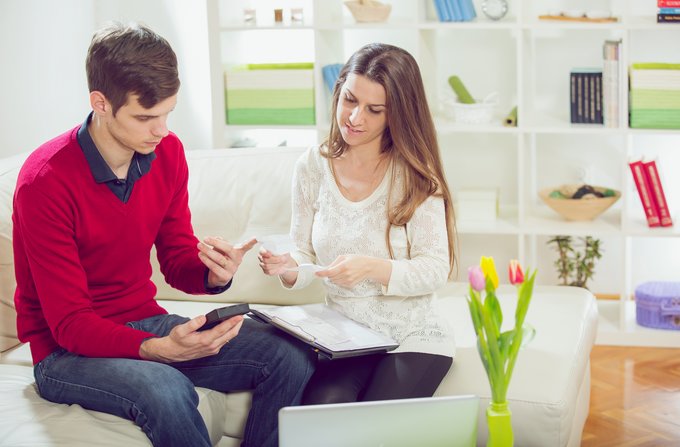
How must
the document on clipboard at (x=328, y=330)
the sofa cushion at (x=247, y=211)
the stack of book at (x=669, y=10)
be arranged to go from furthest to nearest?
1. the stack of book at (x=669, y=10)
2. the sofa cushion at (x=247, y=211)
3. the document on clipboard at (x=328, y=330)

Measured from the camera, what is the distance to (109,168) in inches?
85.2

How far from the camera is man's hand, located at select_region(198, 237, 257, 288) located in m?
2.26

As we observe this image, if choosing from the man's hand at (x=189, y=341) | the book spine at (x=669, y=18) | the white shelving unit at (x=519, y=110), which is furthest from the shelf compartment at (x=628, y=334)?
the man's hand at (x=189, y=341)

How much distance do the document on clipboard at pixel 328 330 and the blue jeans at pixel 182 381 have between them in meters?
0.03

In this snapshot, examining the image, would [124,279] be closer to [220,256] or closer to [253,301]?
[220,256]

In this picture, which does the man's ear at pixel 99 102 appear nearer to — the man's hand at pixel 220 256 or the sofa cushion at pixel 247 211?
the man's hand at pixel 220 256

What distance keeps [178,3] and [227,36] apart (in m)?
0.42

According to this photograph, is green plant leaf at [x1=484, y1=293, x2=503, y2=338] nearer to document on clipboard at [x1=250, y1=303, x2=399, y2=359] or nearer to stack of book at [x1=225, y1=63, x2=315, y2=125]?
document on clipboard at [x1=250, y1=303, x2=399, y2=359]

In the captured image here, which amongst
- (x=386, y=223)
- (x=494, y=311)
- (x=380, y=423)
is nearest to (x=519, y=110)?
(x=386, y=223)

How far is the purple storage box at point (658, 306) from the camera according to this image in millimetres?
3666

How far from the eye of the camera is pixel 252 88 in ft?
12.7

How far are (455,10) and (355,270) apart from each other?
175 centimetres

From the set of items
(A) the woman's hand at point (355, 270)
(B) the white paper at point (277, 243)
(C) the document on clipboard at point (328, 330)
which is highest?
(B) the white paper at point (277, 243)

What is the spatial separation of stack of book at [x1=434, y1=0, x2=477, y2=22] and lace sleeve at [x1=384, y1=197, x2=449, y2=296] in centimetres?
149
